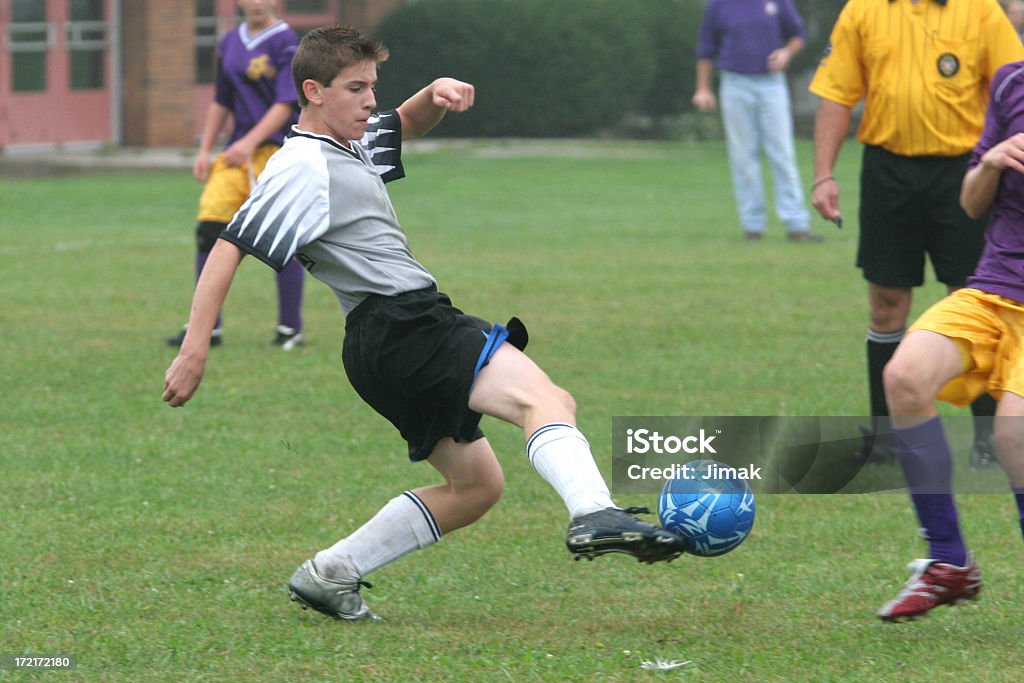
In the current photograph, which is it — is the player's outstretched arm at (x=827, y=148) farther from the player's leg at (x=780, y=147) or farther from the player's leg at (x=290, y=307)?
the player's leg at (x=780, y=147)

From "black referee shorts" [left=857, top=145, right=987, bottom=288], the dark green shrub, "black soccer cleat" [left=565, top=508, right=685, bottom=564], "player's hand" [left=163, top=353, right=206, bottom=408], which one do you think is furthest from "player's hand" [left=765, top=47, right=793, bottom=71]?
the dark green shrub

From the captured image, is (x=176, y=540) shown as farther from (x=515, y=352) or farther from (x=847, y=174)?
(x=847, y=174)

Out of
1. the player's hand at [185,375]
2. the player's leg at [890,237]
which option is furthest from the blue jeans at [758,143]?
the player's hand at [185,375]

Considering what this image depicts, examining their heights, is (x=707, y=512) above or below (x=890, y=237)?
below

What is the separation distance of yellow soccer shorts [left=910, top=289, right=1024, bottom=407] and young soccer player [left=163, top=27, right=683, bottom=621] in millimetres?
1209

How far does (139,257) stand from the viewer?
1467cm

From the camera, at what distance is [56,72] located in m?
27.1

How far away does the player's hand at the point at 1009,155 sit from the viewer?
16.0 ft

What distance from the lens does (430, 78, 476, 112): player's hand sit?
16.8 feet

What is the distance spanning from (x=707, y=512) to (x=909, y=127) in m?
2.77

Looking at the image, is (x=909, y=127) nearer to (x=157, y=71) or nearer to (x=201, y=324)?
(x=201, y=324)

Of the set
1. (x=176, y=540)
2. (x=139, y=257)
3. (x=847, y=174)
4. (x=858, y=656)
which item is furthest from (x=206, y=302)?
(x=847, y=174)

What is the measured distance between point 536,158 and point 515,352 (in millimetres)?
21904

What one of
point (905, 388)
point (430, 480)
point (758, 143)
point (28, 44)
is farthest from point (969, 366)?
point (28, 44)
